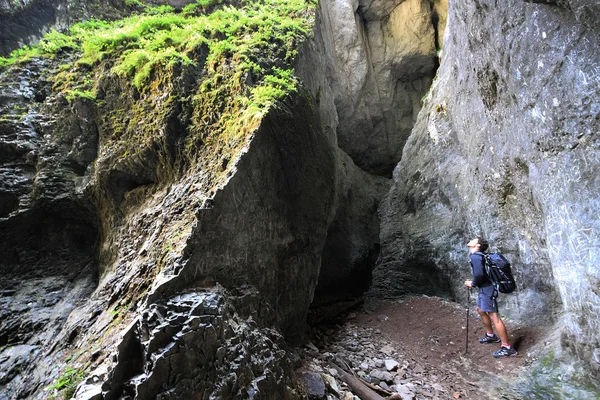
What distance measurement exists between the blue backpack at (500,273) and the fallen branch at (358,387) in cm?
314

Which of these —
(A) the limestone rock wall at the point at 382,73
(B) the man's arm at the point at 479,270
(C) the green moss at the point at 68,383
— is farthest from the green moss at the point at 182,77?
(A) the limestone rock wall at the point at 382,73

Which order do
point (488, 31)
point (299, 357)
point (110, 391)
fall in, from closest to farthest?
point (110, 391) → point (299, 357) → point (488, 31)

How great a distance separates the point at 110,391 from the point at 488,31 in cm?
863

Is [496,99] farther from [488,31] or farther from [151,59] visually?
Answer: [151,59]

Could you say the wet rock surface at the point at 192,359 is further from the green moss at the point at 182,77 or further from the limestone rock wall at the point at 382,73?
the limestone rock wall at the point at 382,73

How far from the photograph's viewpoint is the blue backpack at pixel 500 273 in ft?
20.8

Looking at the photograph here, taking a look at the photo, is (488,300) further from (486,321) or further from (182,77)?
(182,77)

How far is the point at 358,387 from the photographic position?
18.5ft

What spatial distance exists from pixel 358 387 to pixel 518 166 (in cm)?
536

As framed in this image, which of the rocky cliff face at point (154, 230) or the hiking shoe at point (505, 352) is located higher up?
the rocky cliff face at point (154, 230)

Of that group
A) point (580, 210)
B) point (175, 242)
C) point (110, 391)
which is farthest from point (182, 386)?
point (580, 210)

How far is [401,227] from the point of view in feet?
42.5

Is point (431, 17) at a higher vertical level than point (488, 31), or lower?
higher

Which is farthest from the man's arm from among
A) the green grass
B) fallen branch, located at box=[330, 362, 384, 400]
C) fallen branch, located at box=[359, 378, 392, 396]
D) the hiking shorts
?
the green grass
